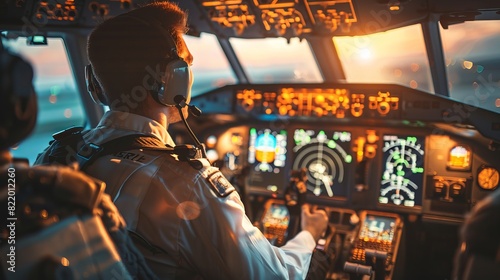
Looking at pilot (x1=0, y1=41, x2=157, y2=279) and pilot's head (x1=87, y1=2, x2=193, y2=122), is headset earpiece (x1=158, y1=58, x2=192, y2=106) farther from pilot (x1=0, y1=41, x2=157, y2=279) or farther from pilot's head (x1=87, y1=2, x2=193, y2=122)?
pilot (x1=0, y1=41, x2=157, y2=279)

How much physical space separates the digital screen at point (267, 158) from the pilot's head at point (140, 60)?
186cm

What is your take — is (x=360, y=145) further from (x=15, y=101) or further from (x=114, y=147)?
(x=15, y=101)

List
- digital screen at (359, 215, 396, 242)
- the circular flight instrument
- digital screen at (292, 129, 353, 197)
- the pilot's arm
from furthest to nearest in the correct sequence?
digital screen at (292, 129, 353, 197), digital screen at (359, 215, 396, 242), the circular flight instrument, the pilot's arm

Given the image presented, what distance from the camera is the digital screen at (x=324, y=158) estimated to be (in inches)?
125

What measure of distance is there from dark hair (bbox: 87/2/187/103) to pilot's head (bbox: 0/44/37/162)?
2.33 ft

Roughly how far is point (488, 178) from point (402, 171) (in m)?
0.47

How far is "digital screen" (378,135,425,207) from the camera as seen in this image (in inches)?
117

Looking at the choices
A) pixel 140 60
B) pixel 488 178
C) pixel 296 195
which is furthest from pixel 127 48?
pixel 488 178

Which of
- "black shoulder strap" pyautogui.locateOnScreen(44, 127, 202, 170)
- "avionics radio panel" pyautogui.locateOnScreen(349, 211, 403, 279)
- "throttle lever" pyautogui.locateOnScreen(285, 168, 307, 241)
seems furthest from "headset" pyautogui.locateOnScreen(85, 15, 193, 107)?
"avionics radio panel" pyautogui.locateOnScreen(349, 211, 403, 279)

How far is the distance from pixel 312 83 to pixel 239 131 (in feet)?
2.36

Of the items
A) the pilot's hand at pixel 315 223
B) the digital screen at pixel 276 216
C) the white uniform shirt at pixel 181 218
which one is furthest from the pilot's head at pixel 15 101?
the digital screen at pixel 276 216

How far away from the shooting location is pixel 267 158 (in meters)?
3.42

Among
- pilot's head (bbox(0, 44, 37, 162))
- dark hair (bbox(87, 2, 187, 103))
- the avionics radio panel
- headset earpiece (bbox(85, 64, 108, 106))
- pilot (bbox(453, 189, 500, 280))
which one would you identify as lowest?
the avionics radio panel

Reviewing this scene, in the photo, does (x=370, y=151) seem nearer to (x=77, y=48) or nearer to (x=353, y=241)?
(x=353, y=241)
